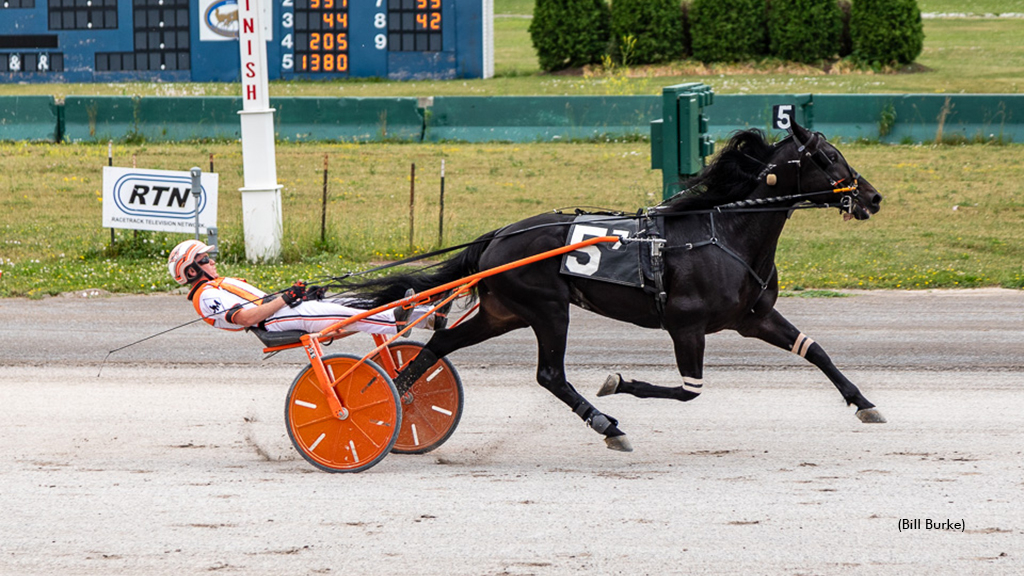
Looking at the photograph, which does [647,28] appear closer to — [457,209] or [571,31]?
[571,31]

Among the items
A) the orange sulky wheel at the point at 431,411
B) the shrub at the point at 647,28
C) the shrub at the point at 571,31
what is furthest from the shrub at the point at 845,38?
the orange sulky wheel at the point at 431,411

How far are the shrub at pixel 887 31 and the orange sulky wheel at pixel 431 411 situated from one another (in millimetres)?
29346

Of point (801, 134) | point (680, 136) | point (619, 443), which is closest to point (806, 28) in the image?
point (680, 136)

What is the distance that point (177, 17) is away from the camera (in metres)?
31.5

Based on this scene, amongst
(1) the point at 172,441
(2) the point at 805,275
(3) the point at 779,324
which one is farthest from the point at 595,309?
(2) the point at 805,275

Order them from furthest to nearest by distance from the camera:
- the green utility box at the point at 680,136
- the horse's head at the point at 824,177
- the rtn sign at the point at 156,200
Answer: the rtn sign at the point at 156,200 → the green utility box at the point at 680,136 → the horse's head at the point at 824,177

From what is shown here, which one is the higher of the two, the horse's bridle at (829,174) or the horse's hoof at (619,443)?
the horse's bridle at (829,174)

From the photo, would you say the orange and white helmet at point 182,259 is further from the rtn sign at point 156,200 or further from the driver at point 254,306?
the rtn sign at point 156,200

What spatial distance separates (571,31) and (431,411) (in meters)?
30.0

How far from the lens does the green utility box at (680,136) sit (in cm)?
1092

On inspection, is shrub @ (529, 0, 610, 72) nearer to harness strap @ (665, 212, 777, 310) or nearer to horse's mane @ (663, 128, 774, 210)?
horse's mane @ (663, 128, 774, 210)

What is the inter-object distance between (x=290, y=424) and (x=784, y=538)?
2.52m

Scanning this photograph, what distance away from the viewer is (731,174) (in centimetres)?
602

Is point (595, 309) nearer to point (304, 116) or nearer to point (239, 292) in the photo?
→ point (239, 292)
